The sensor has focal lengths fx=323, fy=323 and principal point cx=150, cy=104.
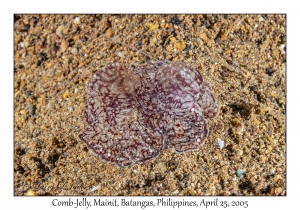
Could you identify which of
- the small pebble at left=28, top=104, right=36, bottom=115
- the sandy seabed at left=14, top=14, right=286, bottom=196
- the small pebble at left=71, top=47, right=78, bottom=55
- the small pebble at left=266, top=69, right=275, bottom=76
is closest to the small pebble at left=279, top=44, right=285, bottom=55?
the sandy seabed at left=14, top=14, right=286, bottom=196

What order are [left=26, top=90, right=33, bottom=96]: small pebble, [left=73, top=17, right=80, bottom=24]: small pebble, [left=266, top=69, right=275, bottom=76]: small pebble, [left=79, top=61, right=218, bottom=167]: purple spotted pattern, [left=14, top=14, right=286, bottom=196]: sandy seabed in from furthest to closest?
[left=73, top=17, right=80, bottom=24]: small pebble, [left=26, top=90, right=33, bottom=96]: small pebble, [left=266, top=69, right=275, bottom=76]: small pebble, [left=14, top=14, right=286, bottom=196]: sandy seabed, [left=79, top=61, right=218, bottom=167]: purple spotted pattern

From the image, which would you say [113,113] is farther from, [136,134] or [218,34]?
[218,34]

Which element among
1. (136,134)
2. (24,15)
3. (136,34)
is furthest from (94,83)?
(24,15)

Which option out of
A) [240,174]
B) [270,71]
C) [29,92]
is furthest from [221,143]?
[29,92]

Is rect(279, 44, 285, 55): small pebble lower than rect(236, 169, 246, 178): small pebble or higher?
higher

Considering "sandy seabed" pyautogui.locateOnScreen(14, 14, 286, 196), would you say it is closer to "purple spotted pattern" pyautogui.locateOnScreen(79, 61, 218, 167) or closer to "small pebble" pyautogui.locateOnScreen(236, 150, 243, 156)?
"small pebble" pyautogui.locateOnScreen(236, 150, 243, 156)

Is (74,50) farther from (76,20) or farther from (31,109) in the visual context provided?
(31,109)

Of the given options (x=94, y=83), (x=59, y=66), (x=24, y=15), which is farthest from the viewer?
(x=24, y=15)

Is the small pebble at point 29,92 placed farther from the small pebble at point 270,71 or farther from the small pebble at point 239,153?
the small pebble at point 270,71
